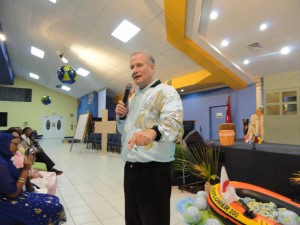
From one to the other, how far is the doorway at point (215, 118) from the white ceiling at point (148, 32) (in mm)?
1765

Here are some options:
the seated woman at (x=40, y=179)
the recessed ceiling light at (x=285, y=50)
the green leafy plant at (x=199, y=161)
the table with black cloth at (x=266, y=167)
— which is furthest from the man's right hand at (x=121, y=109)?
the recessed ceiling light at (x=285, y=50)

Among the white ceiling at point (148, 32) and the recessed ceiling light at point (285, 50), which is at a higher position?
the white ceiling at point (148, 32)

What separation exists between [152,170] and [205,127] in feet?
26.8

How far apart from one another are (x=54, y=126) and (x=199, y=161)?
15.5 m

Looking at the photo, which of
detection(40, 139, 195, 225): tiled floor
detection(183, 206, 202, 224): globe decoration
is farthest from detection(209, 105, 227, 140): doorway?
detection(183, 206, 202, 224): globe decoration

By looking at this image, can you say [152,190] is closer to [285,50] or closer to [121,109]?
[121,109]

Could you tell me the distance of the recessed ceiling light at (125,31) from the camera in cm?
600

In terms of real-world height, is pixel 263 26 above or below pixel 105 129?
above

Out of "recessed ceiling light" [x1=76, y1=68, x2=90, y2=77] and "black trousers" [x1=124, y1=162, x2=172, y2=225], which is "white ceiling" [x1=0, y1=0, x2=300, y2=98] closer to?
"recessed ceiling light" [x1=76, y1=68, x2=90, y2=77]

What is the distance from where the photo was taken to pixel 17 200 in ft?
6.25

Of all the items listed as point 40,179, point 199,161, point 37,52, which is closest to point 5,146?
point 40,179

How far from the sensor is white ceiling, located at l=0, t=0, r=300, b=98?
423 cm

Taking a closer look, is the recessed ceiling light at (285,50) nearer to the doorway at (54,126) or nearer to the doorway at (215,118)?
the doorway at (215,118)

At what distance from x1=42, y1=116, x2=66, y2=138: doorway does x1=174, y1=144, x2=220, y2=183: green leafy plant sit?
15.1 metres
